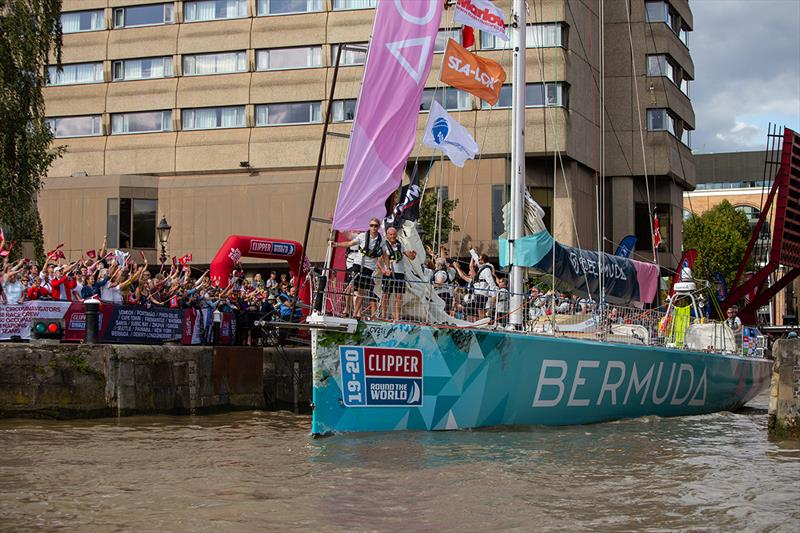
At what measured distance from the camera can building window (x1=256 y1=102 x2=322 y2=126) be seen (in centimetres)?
4409

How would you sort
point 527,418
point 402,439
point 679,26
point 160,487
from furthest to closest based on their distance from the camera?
point 679,26 → point 527,418 → point 402,439 → point 160,487

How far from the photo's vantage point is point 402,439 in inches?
529

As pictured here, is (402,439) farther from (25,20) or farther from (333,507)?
(25,20)

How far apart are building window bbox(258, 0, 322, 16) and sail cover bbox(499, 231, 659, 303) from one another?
29.5 metres

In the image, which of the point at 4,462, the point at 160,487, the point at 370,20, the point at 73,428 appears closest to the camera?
the point at 160,487

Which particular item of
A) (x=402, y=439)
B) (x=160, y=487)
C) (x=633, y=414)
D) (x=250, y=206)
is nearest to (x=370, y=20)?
(x=250, y=206)

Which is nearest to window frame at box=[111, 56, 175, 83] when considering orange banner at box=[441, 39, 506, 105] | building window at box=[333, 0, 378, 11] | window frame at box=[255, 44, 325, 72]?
window frame at box=[255, 44, 325, 72]

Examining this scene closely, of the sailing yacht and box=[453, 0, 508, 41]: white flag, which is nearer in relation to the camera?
the sailing yacht

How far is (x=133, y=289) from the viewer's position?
67.9ft

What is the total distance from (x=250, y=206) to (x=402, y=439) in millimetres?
32055

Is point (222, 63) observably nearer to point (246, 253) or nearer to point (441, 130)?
point (246, 253)

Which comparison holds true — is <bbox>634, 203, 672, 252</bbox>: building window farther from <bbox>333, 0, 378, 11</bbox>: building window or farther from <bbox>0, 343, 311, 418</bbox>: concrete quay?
<bbox>0, 343, 311, 418</bbox>: concrete quay

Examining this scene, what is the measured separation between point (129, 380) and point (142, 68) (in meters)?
31.3

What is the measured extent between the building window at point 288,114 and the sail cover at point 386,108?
30.3 metres
